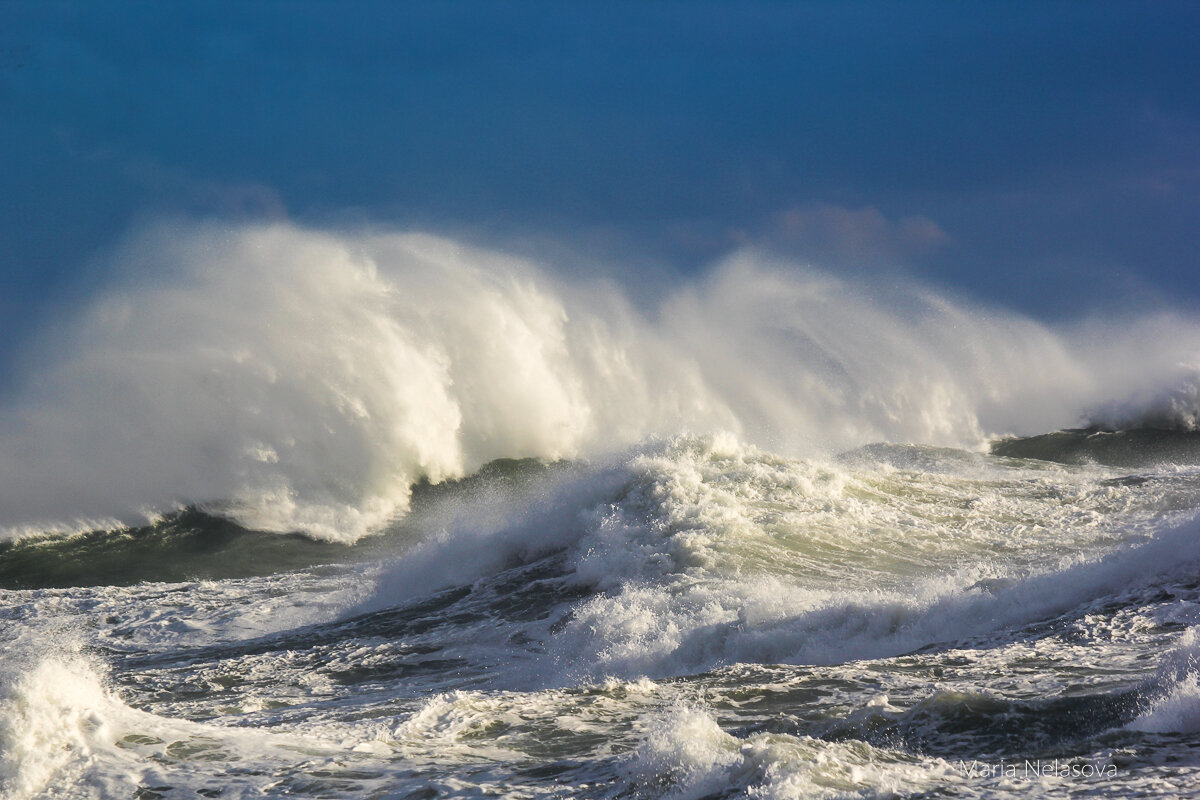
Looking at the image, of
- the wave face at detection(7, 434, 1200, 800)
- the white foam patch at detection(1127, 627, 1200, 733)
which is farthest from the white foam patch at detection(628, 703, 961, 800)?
the white foam patch at detection(1127, 627, 1200, 733)

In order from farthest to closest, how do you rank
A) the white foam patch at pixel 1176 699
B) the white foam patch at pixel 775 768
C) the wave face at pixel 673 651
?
the wave face at pixel 673 651 → the white foam patch at pixel 1176 699 → the white foam patch at pixel 775 768

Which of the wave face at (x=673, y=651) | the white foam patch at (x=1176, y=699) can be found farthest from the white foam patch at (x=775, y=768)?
the white foam patch at (x=1176, y=699)

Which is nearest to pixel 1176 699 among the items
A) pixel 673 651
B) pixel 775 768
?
pixel 775 768

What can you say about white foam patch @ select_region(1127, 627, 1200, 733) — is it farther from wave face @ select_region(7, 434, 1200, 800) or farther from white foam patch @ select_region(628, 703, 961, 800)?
white foam patch @ select_region(628, 703, 961, 800)

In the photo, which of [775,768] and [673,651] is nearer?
[775,768]

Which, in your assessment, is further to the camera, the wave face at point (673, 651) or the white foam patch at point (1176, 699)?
the wave face at point (673, 651)

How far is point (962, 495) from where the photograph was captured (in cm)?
1889

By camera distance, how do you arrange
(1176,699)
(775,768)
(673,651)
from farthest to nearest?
(673,651)
(1176,699)
(775,768)

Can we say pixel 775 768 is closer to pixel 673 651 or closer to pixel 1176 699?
pixel 1176 699

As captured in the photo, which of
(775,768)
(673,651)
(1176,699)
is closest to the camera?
(775,768)

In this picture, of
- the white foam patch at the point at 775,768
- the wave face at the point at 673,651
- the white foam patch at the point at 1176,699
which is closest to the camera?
the white foam patch at the point at 775,768

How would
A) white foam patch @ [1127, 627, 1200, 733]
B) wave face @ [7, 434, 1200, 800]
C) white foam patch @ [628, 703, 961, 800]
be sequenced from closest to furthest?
1. white foam patch @ [628, 703, 961, 800]
2. white foam patch @ [1127, 627, 1200, 733]
3. wave face @ [7, 434, 1200, 800]

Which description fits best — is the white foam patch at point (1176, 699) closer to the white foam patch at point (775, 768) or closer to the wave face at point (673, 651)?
the wave face at point (673, 651)

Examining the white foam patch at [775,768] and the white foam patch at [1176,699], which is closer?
the white foam patch at [775,768]
